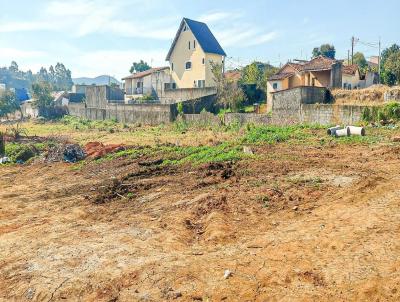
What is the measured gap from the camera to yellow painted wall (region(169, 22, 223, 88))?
140 ft

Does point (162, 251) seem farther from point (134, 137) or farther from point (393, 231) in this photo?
point (134, 137)

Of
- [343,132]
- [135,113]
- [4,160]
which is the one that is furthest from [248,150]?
[135,113]

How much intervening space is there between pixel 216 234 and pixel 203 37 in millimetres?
38765

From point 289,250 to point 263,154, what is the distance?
342 inches

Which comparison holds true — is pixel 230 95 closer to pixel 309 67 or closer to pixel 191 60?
pixel 309 67

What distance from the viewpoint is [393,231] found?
7.10 metres

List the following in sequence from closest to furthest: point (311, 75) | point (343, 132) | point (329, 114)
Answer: point (343, 132) < point (329, 114) < point (311, 75)

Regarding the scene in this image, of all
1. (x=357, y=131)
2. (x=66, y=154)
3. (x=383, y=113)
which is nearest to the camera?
(x=357, y=131)

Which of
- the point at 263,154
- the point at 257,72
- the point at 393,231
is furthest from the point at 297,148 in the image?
the point at 257,72

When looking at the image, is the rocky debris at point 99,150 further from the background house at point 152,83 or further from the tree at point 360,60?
the tree at point 360,60

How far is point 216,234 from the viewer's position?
8016mm

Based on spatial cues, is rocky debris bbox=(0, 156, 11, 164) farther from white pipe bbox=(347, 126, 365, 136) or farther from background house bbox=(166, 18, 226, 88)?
background house bbox=(166, 18, 226, 88)

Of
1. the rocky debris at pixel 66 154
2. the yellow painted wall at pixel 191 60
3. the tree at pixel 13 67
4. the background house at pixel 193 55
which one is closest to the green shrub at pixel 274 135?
the rocky debris at pixel 66 154

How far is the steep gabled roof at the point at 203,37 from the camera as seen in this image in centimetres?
4259
